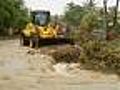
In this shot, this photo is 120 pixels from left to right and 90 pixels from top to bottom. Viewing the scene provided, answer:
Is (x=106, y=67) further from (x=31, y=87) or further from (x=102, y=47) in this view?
(x=31, y=87)

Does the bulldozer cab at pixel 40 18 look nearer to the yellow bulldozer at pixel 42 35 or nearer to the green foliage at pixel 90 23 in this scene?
the yellow bulldozer at pixel 42 35

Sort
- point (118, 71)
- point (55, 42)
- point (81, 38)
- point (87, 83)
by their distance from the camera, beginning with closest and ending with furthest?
point (87, 83)
point (118, 71)
point (81, 38)
point (55, 42)

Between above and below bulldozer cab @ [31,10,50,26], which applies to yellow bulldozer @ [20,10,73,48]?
below

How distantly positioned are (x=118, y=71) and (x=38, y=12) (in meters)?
25.0

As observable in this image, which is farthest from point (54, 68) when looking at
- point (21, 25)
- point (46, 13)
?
point (21, 25)

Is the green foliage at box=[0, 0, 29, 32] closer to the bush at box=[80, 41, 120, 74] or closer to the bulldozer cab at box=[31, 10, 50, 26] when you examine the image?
the bulldozer cab at box=[31, 10, 50, 26]

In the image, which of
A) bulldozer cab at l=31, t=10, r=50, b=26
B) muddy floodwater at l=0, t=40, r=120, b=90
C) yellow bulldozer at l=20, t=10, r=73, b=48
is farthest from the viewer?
bulldozer cab at l=31, t=10, r=50, b=26

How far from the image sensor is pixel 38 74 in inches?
658

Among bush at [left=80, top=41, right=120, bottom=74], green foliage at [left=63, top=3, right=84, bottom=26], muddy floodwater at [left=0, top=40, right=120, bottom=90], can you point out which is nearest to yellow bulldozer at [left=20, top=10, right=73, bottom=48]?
muddy floodwater at [left=0, top=40, right=120, bottom=90]

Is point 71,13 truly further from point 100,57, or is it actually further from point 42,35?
point 100,57

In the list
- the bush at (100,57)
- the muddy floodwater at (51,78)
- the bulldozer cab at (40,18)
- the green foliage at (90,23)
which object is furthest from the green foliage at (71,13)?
the bush at (100,57)

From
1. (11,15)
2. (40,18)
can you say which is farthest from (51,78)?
(11,15)

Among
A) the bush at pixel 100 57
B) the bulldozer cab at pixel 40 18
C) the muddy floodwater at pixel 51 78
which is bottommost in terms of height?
the muddy floodwater at pixel 51 78

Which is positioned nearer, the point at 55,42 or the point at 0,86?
the point at 0,86
